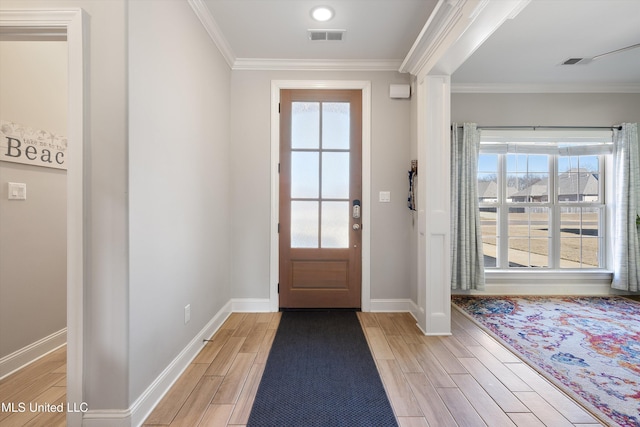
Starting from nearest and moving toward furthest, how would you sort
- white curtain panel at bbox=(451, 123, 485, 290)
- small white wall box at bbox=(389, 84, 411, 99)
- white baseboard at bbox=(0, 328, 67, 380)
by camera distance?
white baseboard at bbox=(0, 328, 67, 380)
small white wall box at bbox=(389, 84, 411, 99)
white curtain panel at bbox=(451, 123, 485, 290)

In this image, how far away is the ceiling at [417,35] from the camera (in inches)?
85.4

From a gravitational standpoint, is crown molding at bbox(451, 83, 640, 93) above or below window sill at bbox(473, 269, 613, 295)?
above

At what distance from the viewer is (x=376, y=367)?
1984 millimetres

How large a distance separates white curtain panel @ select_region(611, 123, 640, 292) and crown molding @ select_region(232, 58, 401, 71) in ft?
10.2

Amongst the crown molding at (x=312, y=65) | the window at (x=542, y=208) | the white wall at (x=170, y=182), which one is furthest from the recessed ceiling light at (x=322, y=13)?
the window at (x=542, y=208)

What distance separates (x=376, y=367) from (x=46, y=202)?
9.03 ft

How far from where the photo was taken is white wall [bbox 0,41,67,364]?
1.90 metres

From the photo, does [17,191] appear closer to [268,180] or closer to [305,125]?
[268,180]

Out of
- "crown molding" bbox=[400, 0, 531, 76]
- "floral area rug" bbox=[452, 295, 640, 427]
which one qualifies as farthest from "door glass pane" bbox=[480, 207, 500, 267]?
"crown molding" bbox=[400, 0, 531, 76]

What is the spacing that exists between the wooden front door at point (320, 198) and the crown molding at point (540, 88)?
1613 mm

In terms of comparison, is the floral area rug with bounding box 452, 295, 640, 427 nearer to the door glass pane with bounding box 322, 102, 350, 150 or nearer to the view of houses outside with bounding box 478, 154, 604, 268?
the view of houses outside with bounding box 478, 154, 604, 268

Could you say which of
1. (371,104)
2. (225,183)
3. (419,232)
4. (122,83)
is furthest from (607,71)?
(122,83)

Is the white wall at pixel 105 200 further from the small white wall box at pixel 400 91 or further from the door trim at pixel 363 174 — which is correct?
the small white wall box at pixel 400 91

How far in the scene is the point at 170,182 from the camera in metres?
1.79
